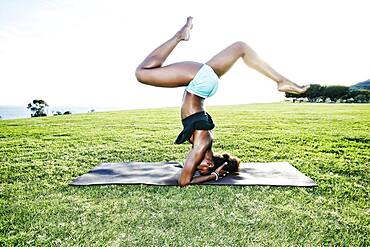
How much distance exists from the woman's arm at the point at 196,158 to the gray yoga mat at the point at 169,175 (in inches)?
5.1

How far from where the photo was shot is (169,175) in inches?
173

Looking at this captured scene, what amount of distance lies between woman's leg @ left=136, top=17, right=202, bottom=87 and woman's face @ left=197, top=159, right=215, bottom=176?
1107mm

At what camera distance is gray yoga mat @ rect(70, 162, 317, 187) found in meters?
4.06

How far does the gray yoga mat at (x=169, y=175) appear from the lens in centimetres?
406

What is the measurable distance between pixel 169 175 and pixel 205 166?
0.52m

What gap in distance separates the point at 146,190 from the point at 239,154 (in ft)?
8.69

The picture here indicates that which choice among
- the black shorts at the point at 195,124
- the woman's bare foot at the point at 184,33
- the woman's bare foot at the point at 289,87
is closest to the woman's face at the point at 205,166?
the black shorts at the point at 195,124

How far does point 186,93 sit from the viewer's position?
4312 millimetres

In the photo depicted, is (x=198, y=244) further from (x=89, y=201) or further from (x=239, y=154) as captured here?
(x=239, y=154)

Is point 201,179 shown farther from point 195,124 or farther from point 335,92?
point 335,92

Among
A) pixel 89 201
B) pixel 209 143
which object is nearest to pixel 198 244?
pixel 89 201

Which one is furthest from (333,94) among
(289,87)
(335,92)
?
(289,87)

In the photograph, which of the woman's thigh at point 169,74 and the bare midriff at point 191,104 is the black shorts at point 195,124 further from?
the woman's thigh at point 169,74

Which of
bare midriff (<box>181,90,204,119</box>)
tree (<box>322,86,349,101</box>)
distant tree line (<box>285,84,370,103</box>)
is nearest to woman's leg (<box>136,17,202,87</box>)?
bare midriff (<box>181,90,204,119</box>)
